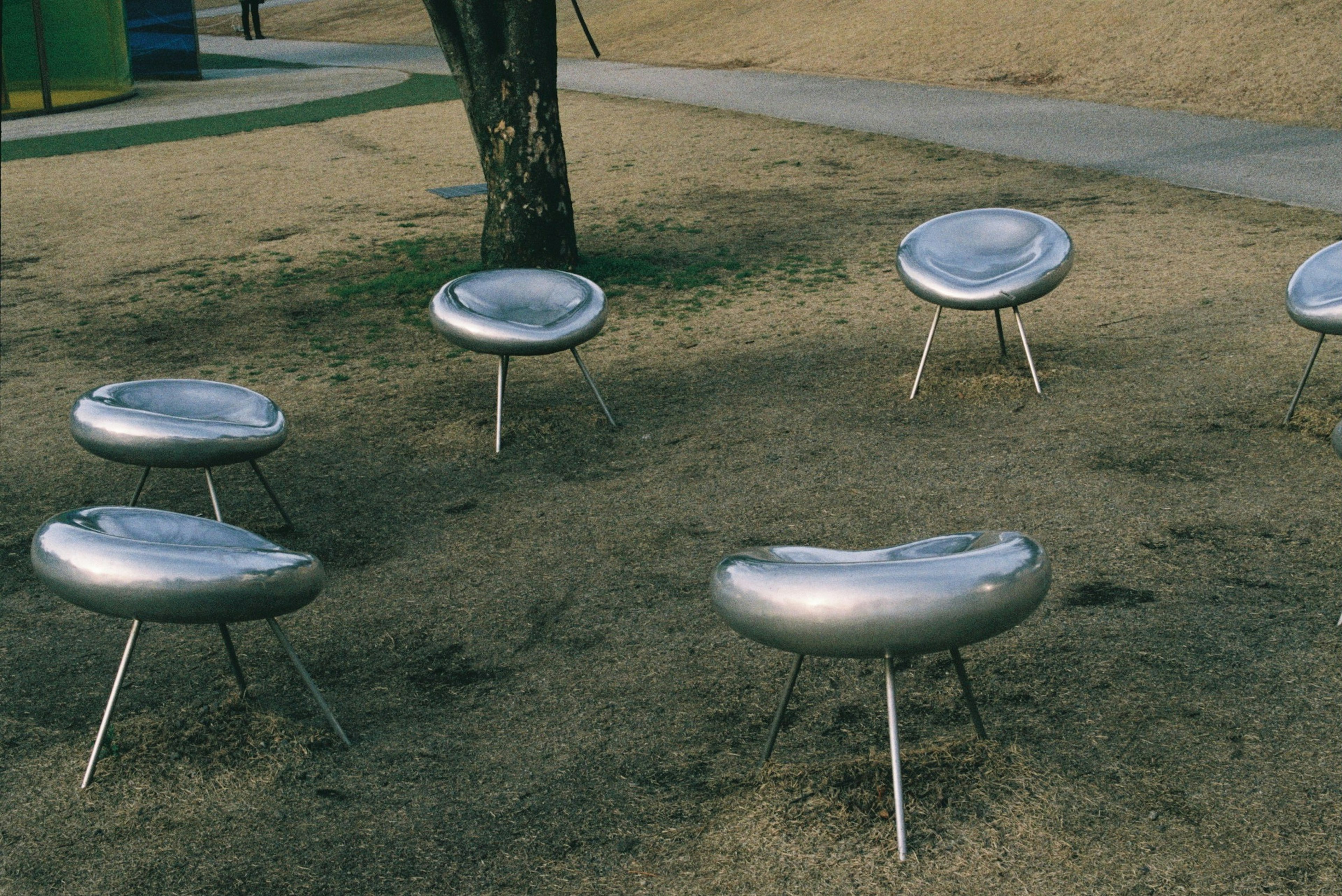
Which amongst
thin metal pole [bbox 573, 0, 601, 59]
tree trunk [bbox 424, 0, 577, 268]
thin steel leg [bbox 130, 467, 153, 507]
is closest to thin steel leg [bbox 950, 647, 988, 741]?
thin steel leg [bbox 130, 467, 153, 507]

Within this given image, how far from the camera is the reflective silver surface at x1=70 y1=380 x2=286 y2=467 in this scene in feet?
13.8

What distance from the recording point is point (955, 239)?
591cm

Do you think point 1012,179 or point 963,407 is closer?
point 963,407

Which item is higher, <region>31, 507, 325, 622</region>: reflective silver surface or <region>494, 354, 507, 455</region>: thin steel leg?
<region>31, 507, 325, 622</region>: reflective silver surface

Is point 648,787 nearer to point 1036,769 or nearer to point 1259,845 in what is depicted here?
point 1036,769

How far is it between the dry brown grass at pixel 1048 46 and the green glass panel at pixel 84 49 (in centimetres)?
715

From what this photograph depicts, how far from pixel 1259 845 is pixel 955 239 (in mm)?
3577

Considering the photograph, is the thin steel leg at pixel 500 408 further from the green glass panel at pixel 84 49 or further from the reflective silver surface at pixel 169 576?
the green glass panel at pixel 84 49

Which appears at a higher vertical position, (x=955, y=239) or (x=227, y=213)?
(x=955, y=239)

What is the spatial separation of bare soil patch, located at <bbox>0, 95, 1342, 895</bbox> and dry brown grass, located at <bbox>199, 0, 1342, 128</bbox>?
4611 mm

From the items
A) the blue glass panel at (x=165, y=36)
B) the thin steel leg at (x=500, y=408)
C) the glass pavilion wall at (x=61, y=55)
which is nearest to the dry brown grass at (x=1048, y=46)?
the blue glass panel at (x=165, y=36)

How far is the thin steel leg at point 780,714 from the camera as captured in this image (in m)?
2.99

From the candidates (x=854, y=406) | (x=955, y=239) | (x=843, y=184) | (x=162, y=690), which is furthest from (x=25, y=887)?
(x=843, y=184)

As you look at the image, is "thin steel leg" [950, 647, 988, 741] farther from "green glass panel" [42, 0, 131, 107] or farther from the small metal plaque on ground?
"green glass panel" [42, 0, 131, 107]
